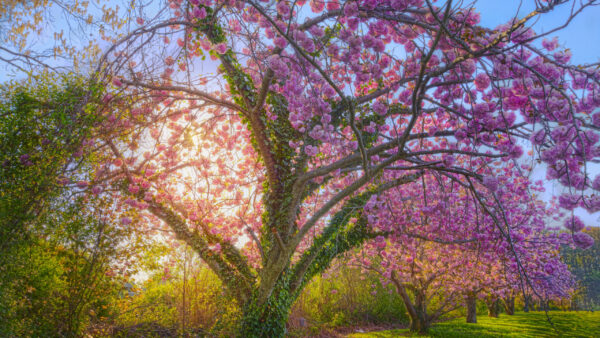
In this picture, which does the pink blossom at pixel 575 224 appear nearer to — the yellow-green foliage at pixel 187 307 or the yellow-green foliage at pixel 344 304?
the yellow-green foliage at pixel 187 307

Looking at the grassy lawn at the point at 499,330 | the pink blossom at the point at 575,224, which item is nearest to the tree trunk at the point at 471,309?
the grassy lawn at the point at 499,330

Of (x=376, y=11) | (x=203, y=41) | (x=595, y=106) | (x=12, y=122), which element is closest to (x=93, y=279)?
(x=12, y=122)

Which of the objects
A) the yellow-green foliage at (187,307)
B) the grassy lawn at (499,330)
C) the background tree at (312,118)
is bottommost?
the grassy lawn at (499,330)

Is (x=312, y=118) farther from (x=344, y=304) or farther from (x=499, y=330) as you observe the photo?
Answer: (x=499, y=330)

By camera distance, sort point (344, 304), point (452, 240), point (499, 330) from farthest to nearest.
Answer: point (344, 304) < point (499, 330) < point (452, 240)

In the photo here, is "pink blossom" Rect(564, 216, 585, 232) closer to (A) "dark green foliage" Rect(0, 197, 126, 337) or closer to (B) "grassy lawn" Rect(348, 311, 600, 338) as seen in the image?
(B) "grassy lawn" Rect(348, 311, 600, 338)

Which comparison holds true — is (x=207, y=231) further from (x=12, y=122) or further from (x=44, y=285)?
(x=12, y=122)

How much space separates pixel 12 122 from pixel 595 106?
6783 mm

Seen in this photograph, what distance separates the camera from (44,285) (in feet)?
15.4

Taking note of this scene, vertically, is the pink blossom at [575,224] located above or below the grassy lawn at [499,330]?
above

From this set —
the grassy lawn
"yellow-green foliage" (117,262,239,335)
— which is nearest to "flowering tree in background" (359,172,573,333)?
the grassy lawn

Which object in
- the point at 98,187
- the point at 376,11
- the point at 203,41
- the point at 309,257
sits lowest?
the point at 309,257

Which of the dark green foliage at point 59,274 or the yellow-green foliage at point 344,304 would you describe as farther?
the yellow-green foliage at point 344,304

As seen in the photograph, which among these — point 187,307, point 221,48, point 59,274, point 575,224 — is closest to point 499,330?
point 575,224
